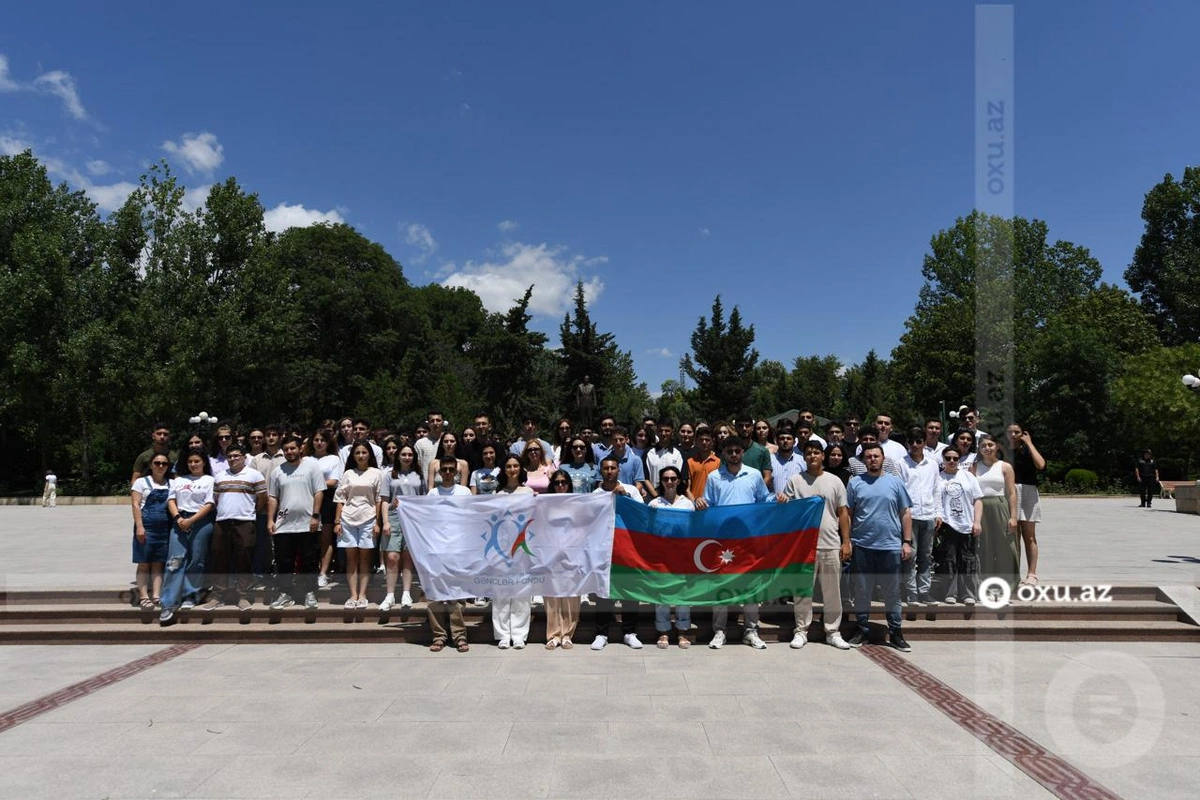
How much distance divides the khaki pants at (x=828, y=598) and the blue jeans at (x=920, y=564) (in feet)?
3.18

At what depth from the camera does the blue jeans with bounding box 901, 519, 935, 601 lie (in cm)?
815

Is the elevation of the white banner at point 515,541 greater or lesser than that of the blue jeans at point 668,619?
greater

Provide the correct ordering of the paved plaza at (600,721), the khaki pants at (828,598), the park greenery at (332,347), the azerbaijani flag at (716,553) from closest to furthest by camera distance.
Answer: the paved plaza at (600,721) < the khaki pants at (828,598) < the azerbaijani flag at (716,553) < the park greenery at (332,347)

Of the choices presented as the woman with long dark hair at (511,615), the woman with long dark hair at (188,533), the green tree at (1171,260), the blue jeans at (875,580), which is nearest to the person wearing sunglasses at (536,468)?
the woman with long dark hair at (511,615)

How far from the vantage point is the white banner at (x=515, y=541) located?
7848 mm

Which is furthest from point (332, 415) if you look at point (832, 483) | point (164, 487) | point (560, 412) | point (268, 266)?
point (832, 483)

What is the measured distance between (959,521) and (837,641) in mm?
2080

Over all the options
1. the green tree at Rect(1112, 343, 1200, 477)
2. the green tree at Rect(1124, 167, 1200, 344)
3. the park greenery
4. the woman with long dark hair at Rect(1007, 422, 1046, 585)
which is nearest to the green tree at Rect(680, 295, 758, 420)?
the park greenery

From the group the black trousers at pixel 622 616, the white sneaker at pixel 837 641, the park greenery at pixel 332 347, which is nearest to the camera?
the white sneaker at pixel 837 641

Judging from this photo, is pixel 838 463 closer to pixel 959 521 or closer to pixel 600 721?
pixel 959 521

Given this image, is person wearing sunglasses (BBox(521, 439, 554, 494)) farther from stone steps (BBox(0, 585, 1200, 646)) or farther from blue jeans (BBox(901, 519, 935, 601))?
blue jeans (BBox(901, 519, 935, 601))

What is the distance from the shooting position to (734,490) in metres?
7.94

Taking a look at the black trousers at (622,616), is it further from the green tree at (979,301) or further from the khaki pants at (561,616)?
the green tree at (979,301)

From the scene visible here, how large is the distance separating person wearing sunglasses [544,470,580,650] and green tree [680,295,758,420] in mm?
43973
